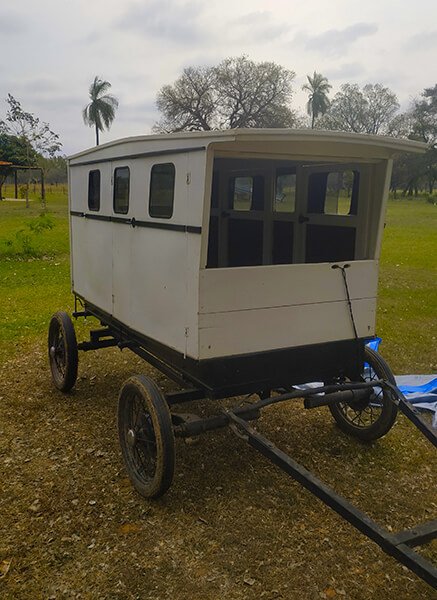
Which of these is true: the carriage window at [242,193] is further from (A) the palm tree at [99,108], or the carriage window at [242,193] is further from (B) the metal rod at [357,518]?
(A) the palm tree at [99,108]

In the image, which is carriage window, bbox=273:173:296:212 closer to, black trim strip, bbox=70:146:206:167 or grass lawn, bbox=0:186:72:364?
black trim strip, bbox=70:146:206:167

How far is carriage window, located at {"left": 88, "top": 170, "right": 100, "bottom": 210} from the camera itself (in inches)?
220

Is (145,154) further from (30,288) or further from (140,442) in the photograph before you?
(30,288)

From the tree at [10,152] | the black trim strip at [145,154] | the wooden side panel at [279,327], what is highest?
the tree at [10,152]

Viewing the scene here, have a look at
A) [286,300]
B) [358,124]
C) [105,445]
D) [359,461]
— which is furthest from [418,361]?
[358,124]

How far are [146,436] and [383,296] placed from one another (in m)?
8.07

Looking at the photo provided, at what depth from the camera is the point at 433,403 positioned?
5.68 m

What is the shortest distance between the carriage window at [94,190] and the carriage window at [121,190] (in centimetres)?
56

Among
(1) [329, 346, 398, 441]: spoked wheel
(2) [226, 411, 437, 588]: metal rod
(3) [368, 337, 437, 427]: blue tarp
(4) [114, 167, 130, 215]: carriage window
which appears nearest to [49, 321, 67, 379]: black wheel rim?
(4) [114, 167, 130, 215]: carriage window

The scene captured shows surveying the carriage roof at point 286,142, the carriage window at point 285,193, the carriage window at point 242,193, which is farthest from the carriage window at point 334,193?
the carriage window at point 242,193

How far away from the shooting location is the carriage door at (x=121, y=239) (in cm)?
487

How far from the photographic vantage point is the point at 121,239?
5.01 meters

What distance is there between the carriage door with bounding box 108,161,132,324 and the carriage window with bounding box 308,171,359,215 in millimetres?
1861

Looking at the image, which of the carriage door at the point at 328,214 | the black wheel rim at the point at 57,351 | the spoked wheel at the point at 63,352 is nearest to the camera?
the carriage door at the point at 328,214
